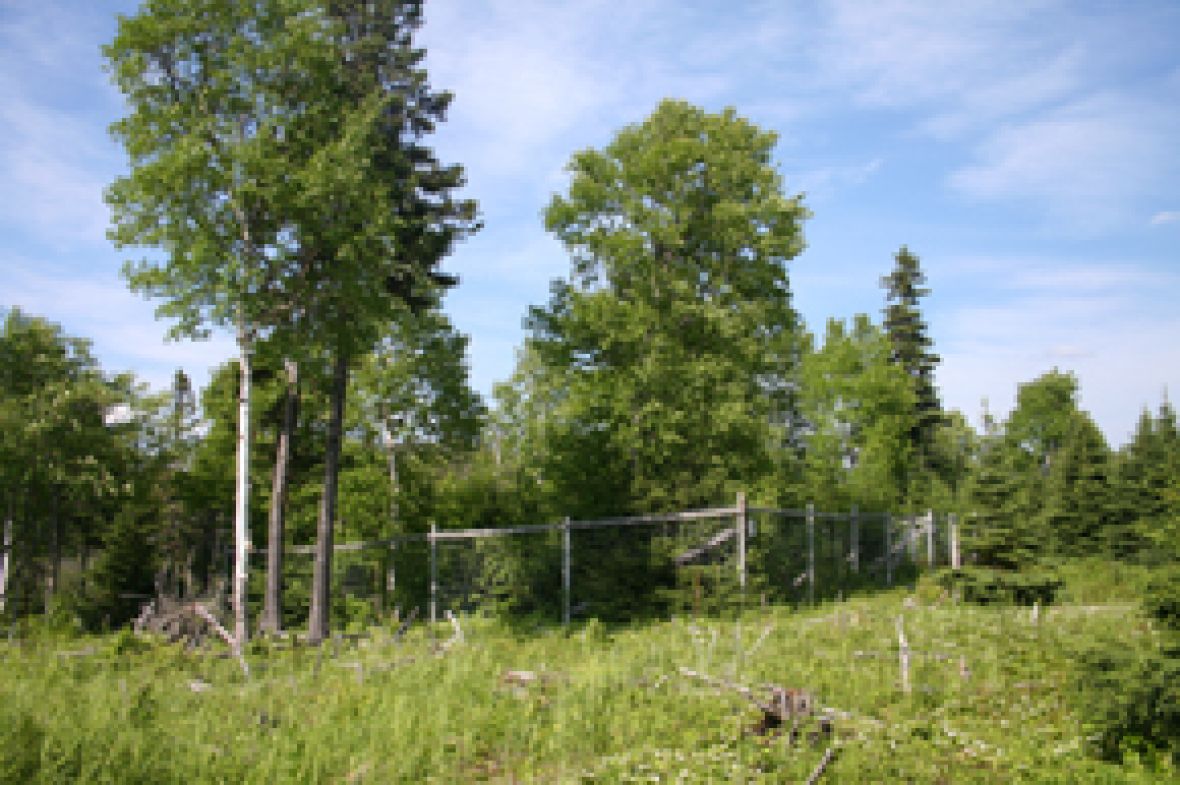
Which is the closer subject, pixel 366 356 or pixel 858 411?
pixel 366 356

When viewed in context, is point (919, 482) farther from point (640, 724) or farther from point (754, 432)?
point (640, 724)

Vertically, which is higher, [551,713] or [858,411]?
[858,411]

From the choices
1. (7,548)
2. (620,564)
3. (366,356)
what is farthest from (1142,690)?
(7,548)

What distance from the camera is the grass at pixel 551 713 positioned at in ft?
19.5

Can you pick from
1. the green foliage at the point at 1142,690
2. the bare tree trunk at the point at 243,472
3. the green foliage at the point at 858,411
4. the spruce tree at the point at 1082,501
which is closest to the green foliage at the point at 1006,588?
the green foliage at the point at 1142,690

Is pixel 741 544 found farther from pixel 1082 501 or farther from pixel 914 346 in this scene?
pixel 914 346

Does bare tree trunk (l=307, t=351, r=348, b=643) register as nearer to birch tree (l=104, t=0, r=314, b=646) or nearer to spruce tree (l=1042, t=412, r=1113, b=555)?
birch tree (l=104, t=0, r=314, b=646)

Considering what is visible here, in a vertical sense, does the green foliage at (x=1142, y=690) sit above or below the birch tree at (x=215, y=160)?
below

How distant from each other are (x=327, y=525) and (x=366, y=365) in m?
6.52

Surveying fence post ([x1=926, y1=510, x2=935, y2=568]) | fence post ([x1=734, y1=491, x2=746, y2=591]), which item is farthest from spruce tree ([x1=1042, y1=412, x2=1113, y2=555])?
fence post ([x1=734, y1=491, x2=746, y2=591])

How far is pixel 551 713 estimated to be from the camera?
7.24 m

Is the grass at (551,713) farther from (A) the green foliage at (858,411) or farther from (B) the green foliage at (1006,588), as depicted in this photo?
(A) the green foliage at (858,411)

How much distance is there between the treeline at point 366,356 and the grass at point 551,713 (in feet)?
7.58

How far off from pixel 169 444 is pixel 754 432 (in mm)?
22450
